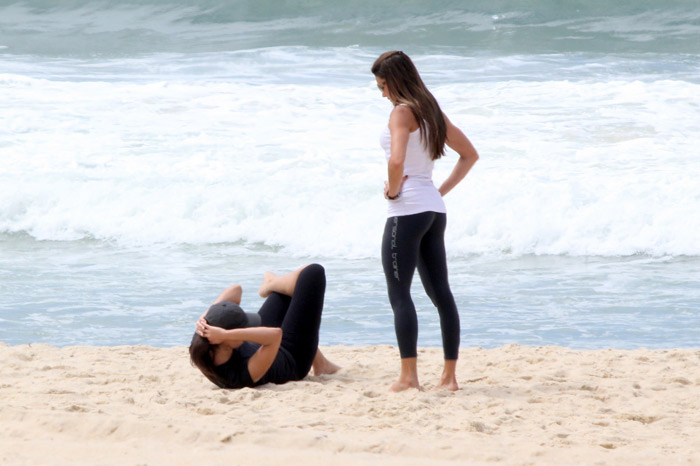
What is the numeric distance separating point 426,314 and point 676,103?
8.61m

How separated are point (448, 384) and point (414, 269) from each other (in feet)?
2.27

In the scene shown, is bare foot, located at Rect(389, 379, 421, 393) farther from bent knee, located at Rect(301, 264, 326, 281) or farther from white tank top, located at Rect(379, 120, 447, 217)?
white tank top, located at Rect(379, 120, 447, 217)

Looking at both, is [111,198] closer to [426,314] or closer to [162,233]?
[162,233]

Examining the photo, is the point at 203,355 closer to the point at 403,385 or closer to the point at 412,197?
the point at 403,385

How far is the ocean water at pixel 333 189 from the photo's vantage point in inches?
276

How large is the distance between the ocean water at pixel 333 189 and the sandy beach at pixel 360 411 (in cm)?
88

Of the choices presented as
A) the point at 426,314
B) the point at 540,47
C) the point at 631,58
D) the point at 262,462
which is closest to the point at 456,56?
the point at 540,47

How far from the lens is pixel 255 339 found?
4488mm

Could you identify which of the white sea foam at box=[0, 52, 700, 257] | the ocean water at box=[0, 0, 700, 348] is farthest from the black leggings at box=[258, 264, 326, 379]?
the white sea foam at box=[0, 52, 700, 257]

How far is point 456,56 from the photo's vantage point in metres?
19.4

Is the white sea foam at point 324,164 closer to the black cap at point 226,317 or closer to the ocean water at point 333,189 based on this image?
the ocean water at point 333,189

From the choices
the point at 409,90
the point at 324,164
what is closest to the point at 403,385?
the point at 409,90

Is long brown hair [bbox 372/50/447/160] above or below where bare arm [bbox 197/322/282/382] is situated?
above

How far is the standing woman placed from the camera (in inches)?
166
